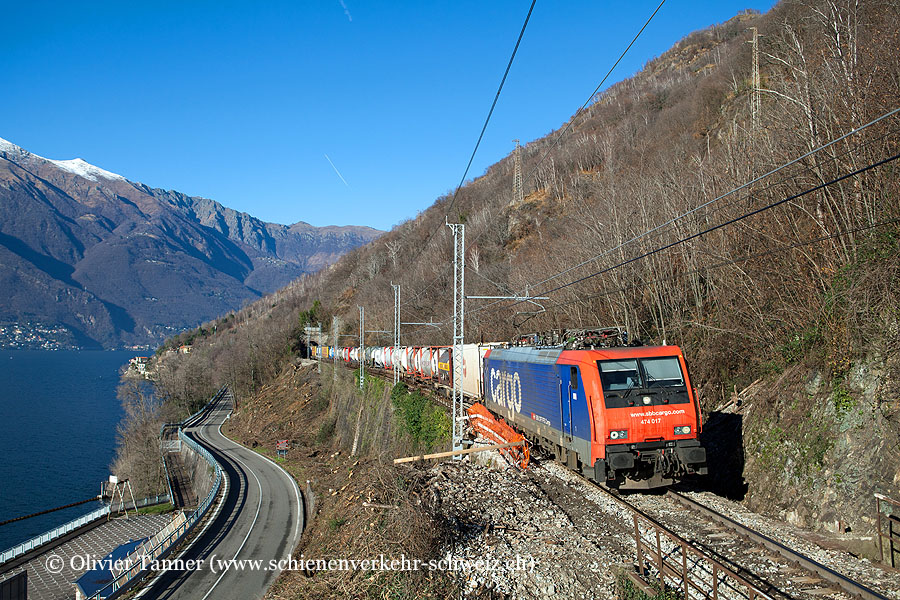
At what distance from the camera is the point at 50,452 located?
7144 cm

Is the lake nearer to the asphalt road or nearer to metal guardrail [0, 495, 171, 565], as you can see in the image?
metal guardrail [0, 495, 171, 565]

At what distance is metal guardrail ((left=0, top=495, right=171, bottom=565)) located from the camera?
32.8 m

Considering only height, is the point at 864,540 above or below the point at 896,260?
below

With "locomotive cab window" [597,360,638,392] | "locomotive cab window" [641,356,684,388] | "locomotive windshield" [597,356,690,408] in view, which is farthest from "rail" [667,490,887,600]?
"locomotive cab window" [597,360,638,392]

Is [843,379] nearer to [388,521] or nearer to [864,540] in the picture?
[864,540]

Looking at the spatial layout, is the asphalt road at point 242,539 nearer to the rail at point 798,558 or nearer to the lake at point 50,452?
the rail at point 798,558

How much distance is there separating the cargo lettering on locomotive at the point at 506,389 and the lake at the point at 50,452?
41.5 metres

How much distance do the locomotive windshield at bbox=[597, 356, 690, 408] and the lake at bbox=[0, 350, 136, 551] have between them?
48824 millimetres

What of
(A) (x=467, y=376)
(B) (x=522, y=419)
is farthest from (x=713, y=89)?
(B) (x=522, y=419)

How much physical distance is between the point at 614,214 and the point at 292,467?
30967mm

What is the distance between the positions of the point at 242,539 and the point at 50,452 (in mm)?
61851

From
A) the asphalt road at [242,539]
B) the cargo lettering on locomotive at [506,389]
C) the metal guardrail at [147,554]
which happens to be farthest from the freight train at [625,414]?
the metal guardrail at [147,554]

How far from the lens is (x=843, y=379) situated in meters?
11.6

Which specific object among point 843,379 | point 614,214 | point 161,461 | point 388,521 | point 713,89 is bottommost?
point 161,461
